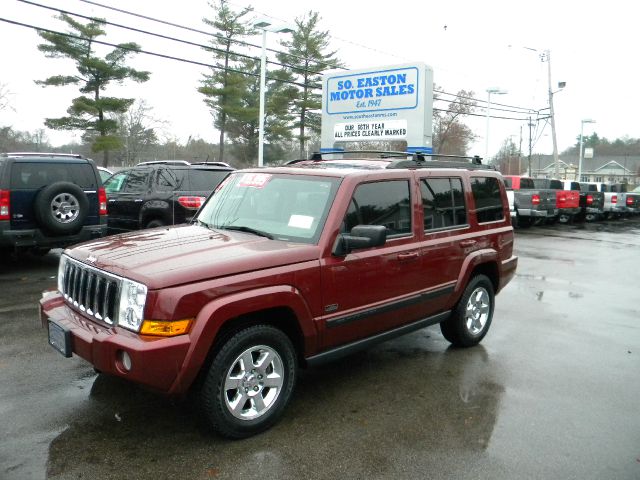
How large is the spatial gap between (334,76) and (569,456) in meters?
11.5

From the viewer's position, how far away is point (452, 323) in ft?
17.7

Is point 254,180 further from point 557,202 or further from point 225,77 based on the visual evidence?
point 225,77

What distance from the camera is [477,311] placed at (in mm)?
5645

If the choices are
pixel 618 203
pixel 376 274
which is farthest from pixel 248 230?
pixel 618 203

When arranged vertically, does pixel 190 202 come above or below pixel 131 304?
above

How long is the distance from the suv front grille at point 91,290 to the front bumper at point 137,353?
12 centimetres

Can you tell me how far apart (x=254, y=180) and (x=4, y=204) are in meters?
5.50

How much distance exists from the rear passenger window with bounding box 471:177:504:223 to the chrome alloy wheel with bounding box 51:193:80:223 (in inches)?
251

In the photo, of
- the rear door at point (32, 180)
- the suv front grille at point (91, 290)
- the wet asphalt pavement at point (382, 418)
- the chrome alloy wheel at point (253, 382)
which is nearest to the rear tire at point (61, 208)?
the rear door at point (32, 180)

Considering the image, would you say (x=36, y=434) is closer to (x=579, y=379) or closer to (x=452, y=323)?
(x=452, y=323)

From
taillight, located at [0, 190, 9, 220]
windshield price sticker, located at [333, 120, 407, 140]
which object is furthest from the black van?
windshield price sticker, located at [333, 120, 407, 140]

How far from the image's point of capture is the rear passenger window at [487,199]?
5.50 metres

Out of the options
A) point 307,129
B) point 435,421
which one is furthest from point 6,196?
point 307,129

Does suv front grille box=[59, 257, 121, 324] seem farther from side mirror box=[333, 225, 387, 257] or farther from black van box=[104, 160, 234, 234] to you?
black van box=[104, 160, 234, 234]
